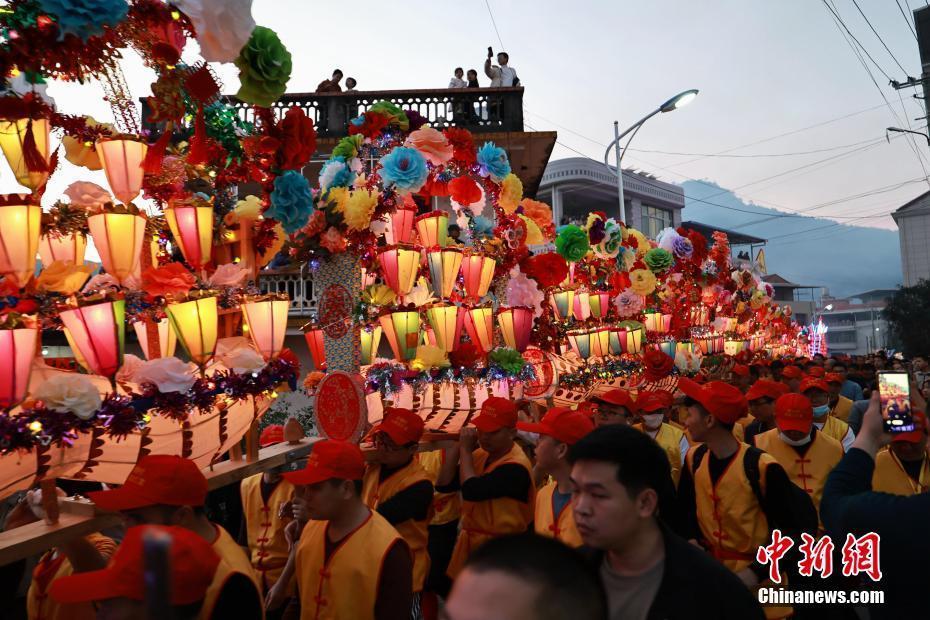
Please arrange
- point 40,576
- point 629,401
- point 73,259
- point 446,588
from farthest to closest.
Answer: point 629,401
point 446,588
point 73,259
point 40,576

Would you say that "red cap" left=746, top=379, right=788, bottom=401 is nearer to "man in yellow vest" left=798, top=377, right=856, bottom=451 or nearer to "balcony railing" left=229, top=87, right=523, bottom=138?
"man in yellow vest" left=798, top=377, right=856, bottom=451

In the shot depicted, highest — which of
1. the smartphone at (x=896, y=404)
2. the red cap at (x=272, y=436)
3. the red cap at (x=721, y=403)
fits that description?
the smartphone at (x=896, y=404)

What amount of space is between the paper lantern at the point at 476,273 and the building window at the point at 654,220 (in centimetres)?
2718

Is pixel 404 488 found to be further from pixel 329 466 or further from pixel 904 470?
pixel 904 470

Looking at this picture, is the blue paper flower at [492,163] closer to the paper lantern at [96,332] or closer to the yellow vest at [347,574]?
the paper lantern at [96,332]

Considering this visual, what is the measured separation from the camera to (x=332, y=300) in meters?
5.90

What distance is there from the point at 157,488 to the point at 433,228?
4661 millimetres

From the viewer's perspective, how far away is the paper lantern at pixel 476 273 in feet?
23.6

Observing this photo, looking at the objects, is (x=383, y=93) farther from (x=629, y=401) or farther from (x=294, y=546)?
(x=294, y=546)

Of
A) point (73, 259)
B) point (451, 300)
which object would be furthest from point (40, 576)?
point (451, 300)

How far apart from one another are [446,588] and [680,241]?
1117 cm

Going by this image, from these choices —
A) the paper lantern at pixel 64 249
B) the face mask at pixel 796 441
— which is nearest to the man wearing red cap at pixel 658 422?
the face mask at pixel 796 441

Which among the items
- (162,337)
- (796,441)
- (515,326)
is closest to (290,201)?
(162,337)

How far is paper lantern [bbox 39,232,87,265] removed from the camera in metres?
4.79
